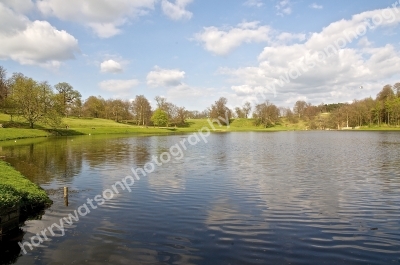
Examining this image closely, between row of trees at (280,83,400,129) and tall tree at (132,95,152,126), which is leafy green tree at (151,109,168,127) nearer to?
tall tree at (132,95,152,126)

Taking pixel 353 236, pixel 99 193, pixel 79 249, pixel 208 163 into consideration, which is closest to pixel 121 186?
pixel 99 193

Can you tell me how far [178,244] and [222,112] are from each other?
18094cm

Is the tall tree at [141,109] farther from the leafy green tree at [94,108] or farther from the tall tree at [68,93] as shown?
the tall tree at [68,93]

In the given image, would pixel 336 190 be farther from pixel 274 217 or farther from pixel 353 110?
pixel 353 110

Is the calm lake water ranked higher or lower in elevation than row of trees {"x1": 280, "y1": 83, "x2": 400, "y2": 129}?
lower

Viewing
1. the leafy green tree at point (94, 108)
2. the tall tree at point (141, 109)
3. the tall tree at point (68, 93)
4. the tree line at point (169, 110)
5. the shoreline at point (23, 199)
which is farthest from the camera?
the leafy green tree at point (94, 108)

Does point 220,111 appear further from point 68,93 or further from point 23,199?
point 23,199

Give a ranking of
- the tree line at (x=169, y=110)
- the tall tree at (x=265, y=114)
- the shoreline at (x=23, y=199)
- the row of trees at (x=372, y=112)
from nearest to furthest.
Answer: the shoreline at (x=23, y=199) → the tree line at (x=169, y=110) → the row of trees at (x=372, y=112) → the tall tree at (x=265, y=114)

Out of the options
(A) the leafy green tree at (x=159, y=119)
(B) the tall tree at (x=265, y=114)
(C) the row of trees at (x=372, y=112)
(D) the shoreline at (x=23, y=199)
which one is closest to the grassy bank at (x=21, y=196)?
(D) the shoreline at (x=23, y=199)

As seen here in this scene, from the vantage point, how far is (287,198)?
1756 cm

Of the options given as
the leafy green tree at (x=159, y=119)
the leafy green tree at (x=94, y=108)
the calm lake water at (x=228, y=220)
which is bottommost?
the calm lake water at (x=228, y=220)

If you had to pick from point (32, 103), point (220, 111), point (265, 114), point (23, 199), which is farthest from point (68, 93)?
point (23, 199)

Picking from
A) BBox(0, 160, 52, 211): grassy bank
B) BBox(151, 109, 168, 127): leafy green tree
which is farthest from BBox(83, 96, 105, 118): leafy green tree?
BBox(0, 160, 52, 211): grassy bank

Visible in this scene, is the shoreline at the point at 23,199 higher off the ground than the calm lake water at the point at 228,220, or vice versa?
the shoreline at the point at 23,199
